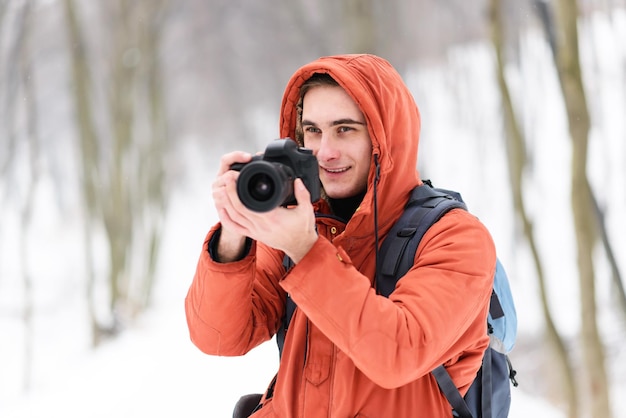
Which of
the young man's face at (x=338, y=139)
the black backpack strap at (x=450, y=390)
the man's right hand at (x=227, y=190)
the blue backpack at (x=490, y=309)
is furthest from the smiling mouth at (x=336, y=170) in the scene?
the black backpack strap at (x=450, y=390)

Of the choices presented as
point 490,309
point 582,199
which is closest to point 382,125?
point 490,309

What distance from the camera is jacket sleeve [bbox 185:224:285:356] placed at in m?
1.35

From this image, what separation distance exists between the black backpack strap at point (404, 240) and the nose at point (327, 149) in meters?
0.22

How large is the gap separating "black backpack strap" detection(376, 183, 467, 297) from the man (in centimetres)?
3

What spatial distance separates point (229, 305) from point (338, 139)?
455 millimetres

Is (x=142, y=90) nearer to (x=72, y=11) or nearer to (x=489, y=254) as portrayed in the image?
(x=72, y=11)

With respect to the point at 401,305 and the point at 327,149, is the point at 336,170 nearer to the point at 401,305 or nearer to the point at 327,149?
the point at 327,149

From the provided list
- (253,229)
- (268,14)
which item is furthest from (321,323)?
(268,14)

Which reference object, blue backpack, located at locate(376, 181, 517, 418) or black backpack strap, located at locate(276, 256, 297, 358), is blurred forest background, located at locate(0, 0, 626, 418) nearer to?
blue backpack, located at locate(376, 181, 517, 418)

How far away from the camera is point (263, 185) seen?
113 centimetres

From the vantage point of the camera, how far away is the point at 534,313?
9.25 meters

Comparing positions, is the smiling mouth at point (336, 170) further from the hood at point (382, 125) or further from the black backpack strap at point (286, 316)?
the black backpack strap at point (286, 316)

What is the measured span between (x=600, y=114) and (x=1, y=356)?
31.6ft

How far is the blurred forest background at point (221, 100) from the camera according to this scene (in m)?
3.71
